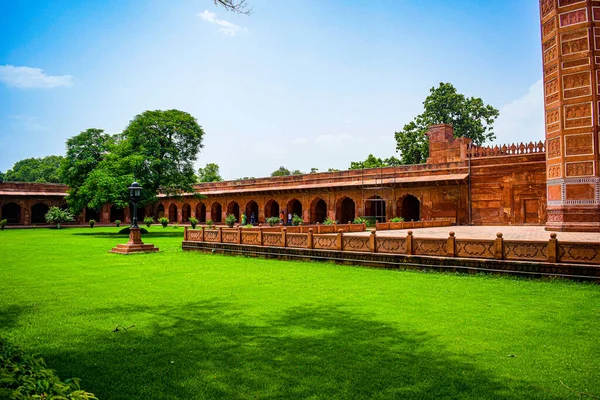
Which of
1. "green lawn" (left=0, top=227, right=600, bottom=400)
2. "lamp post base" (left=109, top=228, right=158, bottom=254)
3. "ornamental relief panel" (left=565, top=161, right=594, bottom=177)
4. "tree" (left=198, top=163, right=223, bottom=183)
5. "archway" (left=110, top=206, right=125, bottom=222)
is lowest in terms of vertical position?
"green lawn" (left=0, top=227, right=600, bottom=400)

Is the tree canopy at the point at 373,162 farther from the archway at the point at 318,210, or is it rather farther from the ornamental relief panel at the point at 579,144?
the ornamental relief panel at the point at 579,144

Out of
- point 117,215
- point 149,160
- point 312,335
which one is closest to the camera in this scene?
point 312,335

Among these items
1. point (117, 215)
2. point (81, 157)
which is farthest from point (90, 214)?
point (81, 157)

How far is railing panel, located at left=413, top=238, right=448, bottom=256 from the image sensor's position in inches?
356

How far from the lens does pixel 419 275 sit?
28.1 feet

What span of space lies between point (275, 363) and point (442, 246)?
6324 millimetres

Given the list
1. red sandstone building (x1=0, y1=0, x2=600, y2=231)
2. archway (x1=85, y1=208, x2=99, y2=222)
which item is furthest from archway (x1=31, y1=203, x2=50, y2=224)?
archway (x1=85, y1=208, x2=99, y2=222)

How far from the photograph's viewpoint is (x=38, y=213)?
38406mm

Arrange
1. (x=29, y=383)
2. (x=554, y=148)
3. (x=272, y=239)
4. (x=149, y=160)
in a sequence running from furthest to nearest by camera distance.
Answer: (x=149, y=160)
(x=554, y=148)
(x=272, y=239)
(x=29, y=383)

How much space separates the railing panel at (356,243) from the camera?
10195mm

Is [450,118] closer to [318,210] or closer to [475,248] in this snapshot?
[318,210]

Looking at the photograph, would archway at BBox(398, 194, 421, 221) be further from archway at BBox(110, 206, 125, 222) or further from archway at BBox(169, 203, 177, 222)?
archway at BBox(110, 206, 125, 222)

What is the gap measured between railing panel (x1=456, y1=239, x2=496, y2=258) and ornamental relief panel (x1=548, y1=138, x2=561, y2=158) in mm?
9613

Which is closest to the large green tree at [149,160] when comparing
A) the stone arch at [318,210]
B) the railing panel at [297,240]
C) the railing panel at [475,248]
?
the stone arch at [318,210]
